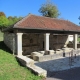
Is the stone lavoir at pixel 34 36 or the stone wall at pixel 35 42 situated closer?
the stone lavoir at pixel 34 36

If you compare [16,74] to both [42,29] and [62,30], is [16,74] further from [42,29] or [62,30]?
[62,30]

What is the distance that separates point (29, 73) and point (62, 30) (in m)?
11.3

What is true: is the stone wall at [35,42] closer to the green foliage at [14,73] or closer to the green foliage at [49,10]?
the green foliage at [14,73]

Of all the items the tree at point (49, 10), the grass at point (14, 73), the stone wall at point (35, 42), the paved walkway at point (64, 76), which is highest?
the tree at point (49, 10)

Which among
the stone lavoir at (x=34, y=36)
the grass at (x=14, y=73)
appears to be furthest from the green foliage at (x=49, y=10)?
the grass at (x=14, y=73)

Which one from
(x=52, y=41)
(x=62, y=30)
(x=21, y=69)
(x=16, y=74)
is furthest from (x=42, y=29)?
(x=16, y=74)

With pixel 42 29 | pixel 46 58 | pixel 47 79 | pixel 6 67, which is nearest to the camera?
pixel 47 79

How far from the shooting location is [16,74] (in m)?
9.88

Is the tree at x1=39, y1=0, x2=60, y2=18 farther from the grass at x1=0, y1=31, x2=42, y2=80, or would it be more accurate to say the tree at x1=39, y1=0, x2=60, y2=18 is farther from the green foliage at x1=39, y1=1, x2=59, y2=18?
the grass at x1=0, y1=31, x2=42, y2=80

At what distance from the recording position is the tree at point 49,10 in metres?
46.3

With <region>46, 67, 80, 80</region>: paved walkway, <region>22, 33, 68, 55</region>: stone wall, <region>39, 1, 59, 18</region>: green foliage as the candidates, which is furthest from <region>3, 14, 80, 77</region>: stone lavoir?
<region>39, 1, 59, 18</region>: green foliage

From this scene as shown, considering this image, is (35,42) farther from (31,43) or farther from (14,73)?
(14,73)

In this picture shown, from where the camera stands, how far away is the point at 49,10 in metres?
46.8

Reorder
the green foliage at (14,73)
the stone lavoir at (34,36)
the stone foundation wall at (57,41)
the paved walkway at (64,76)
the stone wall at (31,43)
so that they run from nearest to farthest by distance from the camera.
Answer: the green foliage at (14,73) → the paved walkway at (64,76) → the stone lavoir at (34,36) → the stone wall at (31,43) → the stone foundation wall at (57,41)
